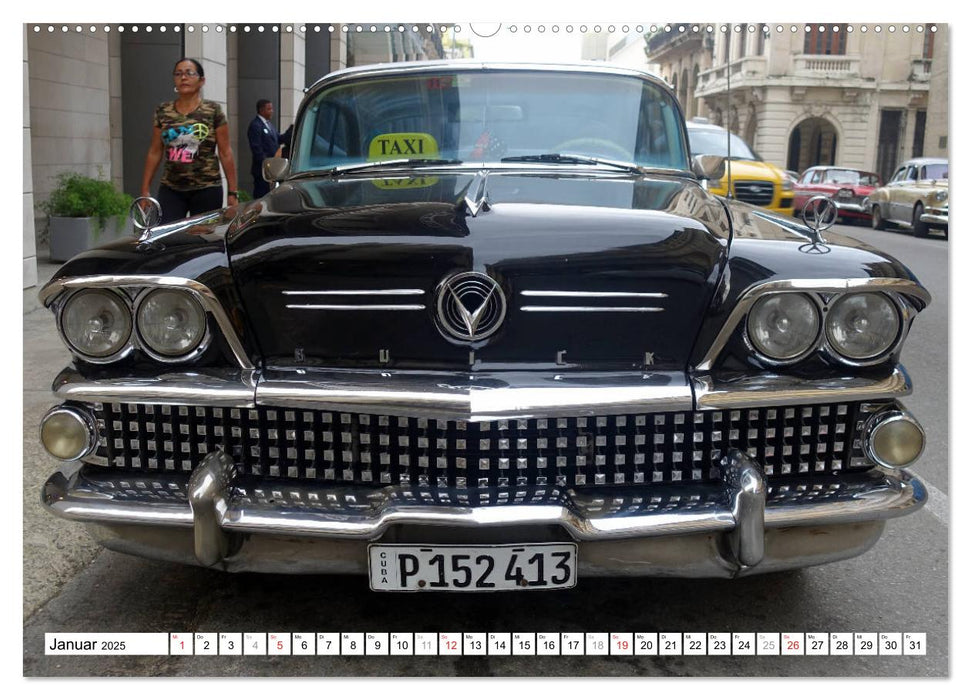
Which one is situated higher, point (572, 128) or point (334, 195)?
point (572, 128)

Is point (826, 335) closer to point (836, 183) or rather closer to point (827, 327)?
point (827, 327)

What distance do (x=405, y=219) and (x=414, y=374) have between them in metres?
0.41

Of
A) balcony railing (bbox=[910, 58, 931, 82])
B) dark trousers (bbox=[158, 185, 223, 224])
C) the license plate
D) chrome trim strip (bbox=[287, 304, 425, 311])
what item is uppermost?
balcony railing (bbox=[910, 58, 931, 82])

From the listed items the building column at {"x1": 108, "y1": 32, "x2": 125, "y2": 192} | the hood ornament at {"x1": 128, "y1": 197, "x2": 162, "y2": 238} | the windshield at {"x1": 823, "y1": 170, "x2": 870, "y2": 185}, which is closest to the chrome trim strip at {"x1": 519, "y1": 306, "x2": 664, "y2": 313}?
the hood ornament at {"x1": 128, "y1": 197, "x2": 162, "y2": 238}

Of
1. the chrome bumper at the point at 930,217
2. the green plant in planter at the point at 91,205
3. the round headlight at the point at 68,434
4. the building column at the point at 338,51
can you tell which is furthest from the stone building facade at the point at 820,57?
the green plant in planter at the point at 91,205

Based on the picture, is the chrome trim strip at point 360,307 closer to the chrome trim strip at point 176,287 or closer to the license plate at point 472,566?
the chrome trim strip at point 176,287

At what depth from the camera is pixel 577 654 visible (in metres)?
2.49

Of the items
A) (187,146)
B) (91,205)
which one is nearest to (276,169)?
(187,146)

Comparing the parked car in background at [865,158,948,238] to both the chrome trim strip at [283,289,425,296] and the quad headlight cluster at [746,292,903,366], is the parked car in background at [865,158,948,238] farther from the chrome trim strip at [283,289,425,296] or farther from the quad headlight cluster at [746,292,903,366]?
the chrome trim strip at [283,289,425,296]

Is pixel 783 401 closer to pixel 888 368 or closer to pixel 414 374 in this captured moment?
pixel 888 368

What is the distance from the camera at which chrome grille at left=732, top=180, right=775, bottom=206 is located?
496 inches

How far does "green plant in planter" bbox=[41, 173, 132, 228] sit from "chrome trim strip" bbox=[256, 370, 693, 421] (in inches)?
257

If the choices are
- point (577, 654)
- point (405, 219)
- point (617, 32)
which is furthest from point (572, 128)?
point (577, 654)

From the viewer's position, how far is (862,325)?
2607mm
